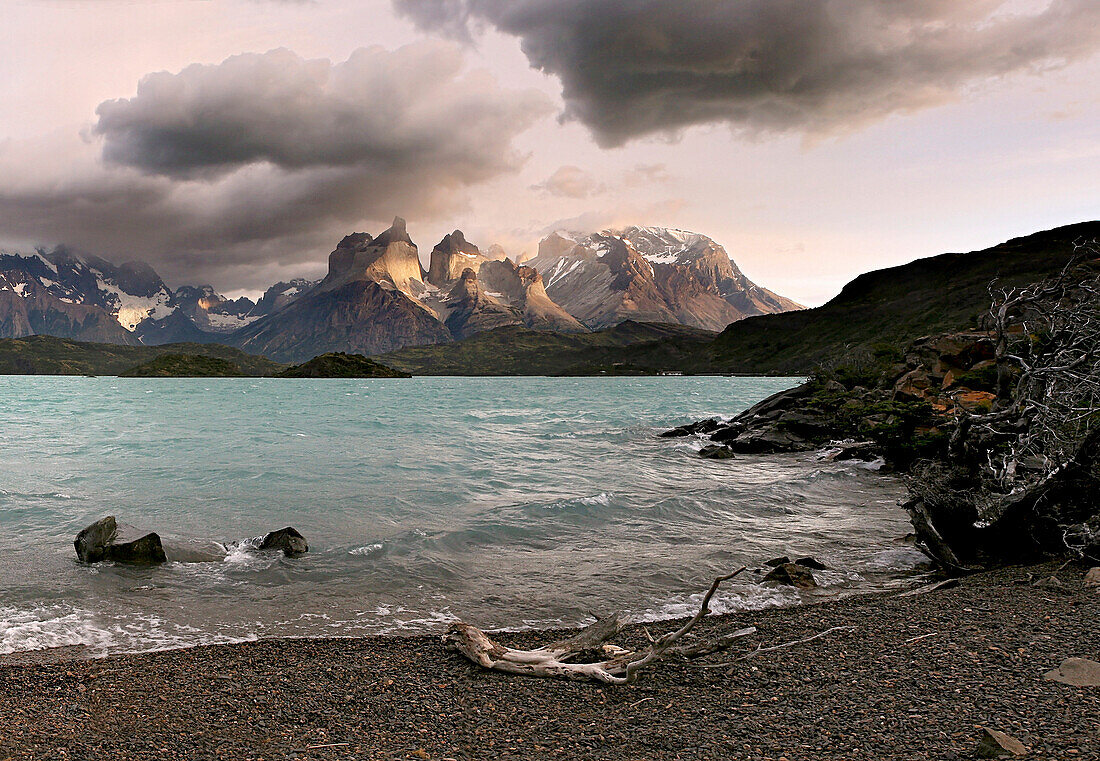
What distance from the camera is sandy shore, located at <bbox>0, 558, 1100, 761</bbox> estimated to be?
677cm

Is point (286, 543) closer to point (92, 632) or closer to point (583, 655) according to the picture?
point (92, 632)

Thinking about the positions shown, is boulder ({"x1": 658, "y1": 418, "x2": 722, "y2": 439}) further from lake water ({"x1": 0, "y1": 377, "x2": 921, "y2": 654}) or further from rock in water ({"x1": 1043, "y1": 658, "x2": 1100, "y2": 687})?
rock in water ({"x1": 1043, "y1": 658, "x2": 1100, "y2": 687})

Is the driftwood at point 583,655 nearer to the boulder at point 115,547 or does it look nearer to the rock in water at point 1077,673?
the rock in water at point 1077,673

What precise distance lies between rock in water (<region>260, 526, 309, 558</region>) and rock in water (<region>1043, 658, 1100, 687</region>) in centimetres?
1760

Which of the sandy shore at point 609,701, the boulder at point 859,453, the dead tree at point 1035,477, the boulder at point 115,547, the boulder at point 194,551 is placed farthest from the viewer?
the boulder at point 859,453

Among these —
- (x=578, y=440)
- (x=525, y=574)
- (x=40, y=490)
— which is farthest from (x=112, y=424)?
(x=525, y=574)

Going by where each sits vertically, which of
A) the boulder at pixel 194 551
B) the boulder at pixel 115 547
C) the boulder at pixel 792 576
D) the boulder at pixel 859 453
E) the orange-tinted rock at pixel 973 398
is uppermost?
the orange-tinted rock at pixel 973 398

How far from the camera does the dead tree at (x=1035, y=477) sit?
45.3ft

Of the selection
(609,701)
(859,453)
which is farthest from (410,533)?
(859,453)

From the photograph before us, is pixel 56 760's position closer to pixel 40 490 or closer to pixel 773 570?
pixel 773 570

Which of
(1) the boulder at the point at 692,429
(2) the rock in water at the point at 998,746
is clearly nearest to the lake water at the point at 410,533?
(2) the rock in water at the point at 998,746

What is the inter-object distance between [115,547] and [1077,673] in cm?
2096

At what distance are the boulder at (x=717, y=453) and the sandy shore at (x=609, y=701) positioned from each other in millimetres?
29700

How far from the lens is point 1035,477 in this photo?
1435 centimetres
